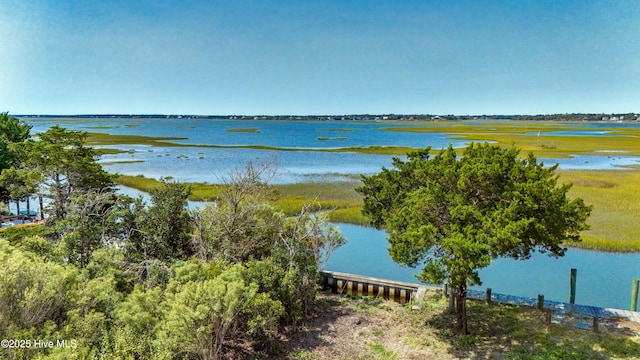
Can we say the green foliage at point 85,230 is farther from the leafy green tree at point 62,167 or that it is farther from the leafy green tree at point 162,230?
the leafy green tree at point 62,167

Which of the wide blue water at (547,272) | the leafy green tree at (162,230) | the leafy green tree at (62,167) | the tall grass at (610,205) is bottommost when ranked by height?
the wide blue water at (547,272)

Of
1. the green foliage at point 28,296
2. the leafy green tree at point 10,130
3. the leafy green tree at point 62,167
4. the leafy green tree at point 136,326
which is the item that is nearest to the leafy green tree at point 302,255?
the leafy green tree at point 136,326


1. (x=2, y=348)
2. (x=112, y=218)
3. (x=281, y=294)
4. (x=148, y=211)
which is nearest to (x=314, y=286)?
(x=281, y=294)

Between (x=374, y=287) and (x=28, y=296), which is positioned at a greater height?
(x=28, y=296)

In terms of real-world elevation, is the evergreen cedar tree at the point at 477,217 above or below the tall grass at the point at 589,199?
above

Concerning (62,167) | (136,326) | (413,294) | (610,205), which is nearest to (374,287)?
(413,294)

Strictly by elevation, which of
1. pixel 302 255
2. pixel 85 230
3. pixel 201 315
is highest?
pixel 85 230

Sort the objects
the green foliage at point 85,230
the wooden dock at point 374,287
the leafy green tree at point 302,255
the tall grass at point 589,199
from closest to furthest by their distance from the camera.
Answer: the green foliage at point 85,230, the leafy green tree at point 302,255, the wooden dock at point 374,287, the tall grass at point 589,199

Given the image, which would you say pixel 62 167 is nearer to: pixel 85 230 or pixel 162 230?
pixel 85 230

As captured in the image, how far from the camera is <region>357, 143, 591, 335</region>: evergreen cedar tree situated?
10.2m

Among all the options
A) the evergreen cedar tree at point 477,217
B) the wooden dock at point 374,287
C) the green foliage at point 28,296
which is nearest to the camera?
the green foliage at point 28,296

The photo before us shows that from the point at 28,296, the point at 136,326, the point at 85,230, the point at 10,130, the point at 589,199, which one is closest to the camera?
the point at 28,296

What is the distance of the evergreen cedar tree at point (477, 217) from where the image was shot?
10227 millimetres

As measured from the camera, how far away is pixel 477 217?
10.9 m
